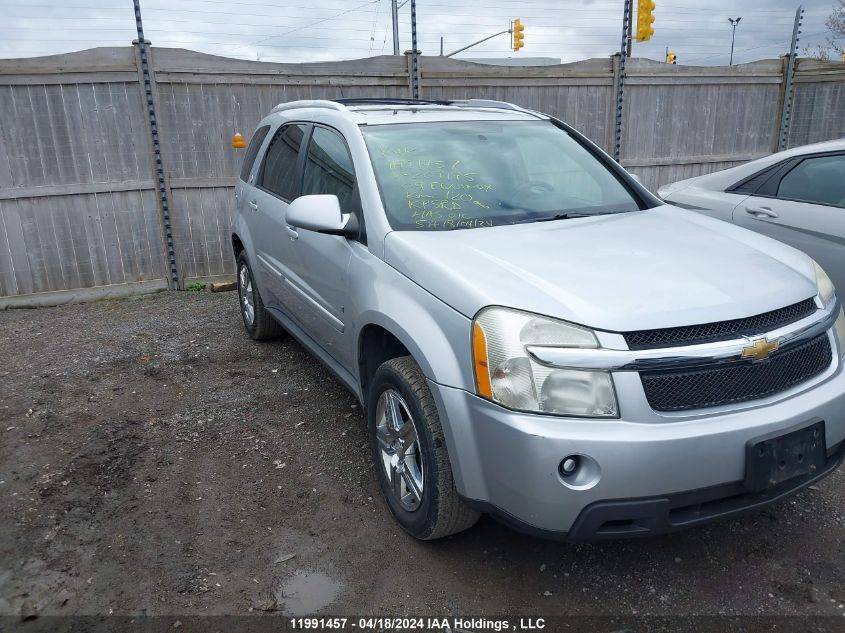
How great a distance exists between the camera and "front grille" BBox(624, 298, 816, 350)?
2.38 m

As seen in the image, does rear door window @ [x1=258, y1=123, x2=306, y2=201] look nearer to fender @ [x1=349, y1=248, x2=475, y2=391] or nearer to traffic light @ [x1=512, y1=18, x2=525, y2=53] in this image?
fender @ [x1=349, y1=248, x2=475, y2=391]

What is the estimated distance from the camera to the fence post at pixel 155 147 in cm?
727

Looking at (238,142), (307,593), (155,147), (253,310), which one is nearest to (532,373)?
(307,593)

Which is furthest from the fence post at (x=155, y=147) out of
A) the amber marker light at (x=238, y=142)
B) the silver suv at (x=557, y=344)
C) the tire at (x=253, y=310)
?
the silver suv at (x=557, y=344)

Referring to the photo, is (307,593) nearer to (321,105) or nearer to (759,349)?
(759,349)

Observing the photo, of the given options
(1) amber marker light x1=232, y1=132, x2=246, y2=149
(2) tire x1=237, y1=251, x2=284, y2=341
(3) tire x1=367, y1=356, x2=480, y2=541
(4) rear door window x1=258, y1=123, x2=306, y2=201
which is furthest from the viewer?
(1) amber marker light x1=232, y1=132, x2=246, y2=149

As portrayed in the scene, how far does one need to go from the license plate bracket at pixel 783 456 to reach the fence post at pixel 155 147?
22.3ft

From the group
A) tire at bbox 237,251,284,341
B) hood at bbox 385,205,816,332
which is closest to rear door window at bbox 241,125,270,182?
tire at bbox 237,251,284,341

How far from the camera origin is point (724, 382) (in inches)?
95.7

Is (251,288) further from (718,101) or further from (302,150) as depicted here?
(718,101)

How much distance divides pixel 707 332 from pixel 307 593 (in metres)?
1.83

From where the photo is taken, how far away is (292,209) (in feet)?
11.4

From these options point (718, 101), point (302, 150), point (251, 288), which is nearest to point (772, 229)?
point (302, 150)

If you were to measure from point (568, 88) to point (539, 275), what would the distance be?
704 centimetres
